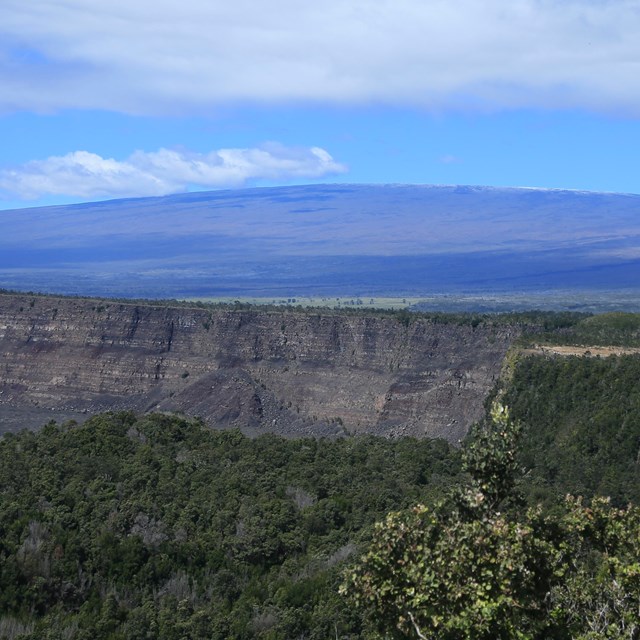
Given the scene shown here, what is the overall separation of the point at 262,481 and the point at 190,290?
130 meters

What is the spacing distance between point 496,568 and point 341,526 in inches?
848

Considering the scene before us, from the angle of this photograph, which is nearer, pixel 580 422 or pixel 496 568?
pixel 496 568

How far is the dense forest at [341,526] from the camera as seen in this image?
1454 centimetres

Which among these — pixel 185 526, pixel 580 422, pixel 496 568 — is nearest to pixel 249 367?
pixel 580 422

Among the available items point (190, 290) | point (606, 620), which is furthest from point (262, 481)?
point (190, 290)

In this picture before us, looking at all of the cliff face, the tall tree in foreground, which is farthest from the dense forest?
the cliff face

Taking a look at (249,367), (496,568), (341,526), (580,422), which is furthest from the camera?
(249,367)

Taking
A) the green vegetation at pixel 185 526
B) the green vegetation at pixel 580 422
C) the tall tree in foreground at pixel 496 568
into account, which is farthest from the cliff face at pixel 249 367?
the tall tree in foreground at pixel 496 568

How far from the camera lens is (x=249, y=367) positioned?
66.9 metres

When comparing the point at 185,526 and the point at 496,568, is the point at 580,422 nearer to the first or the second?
the point at 185,526

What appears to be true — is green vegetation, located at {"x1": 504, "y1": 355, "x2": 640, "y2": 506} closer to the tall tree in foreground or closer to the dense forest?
the dense forest

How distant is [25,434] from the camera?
46.4 metres

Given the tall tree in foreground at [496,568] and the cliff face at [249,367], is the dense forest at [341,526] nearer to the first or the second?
the tall tree in foreground at [496,568]

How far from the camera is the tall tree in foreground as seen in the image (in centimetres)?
1392
